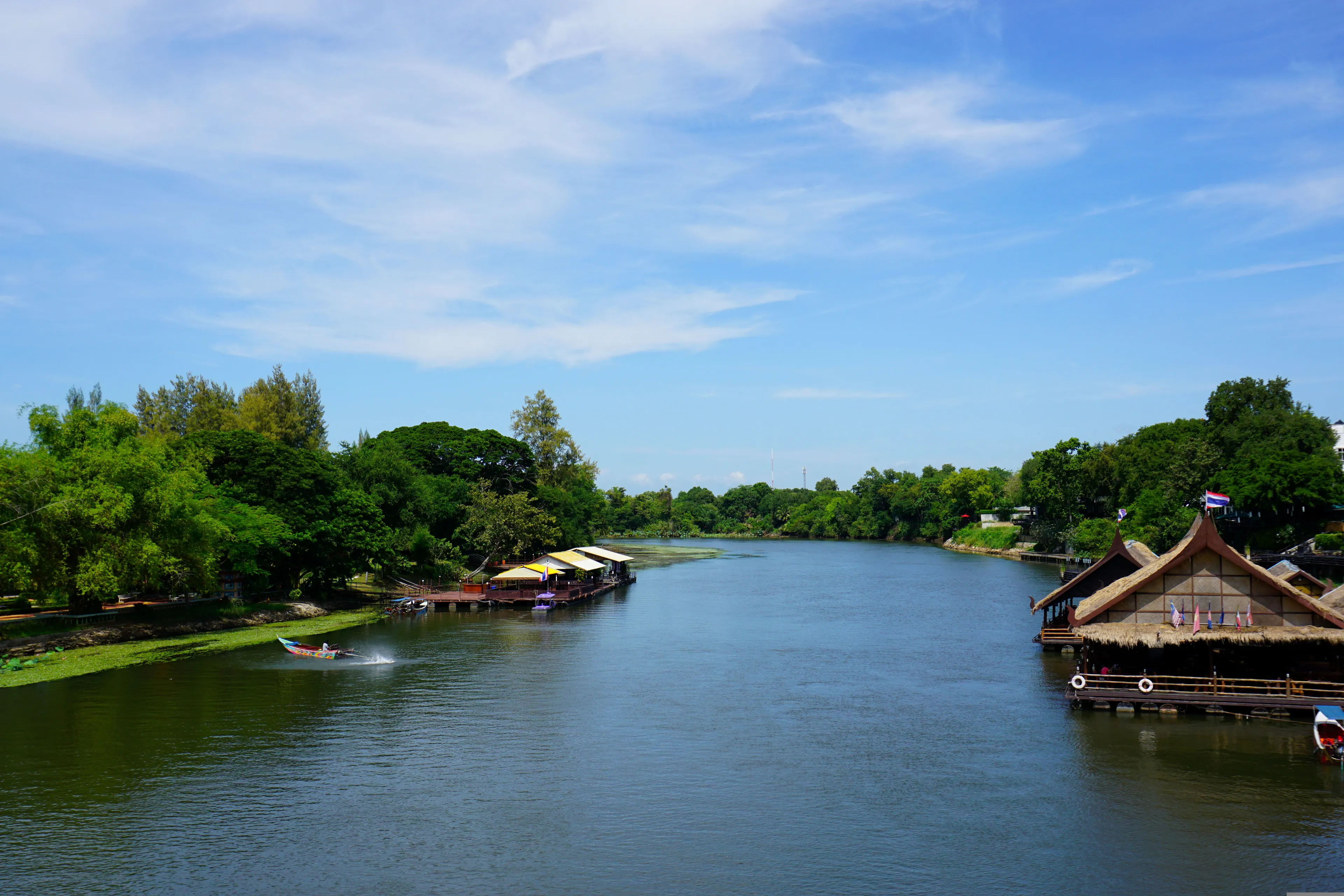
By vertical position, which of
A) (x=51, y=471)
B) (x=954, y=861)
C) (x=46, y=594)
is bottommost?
(x=954, y=861)

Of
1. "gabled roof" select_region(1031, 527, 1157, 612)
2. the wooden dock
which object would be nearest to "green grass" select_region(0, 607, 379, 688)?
the wooden dock

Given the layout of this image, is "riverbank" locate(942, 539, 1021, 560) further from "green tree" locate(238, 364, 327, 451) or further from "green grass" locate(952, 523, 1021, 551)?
"green tree" locate(238, 364, 327, 451)

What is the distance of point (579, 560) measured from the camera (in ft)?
265

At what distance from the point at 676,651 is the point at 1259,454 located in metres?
74.6

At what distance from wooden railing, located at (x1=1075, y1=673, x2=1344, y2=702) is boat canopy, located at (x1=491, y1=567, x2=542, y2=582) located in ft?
148

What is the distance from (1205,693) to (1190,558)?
4562 millimetres

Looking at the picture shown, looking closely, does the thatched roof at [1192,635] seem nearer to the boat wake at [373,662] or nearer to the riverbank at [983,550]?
the boat wake at [373,662]

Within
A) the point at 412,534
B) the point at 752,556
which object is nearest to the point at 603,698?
the point at 412,534

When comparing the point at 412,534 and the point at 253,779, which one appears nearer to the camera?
the point at 253,779

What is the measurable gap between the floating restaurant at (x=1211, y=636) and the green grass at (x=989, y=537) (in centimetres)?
10937

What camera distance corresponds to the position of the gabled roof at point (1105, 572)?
44.0 metres

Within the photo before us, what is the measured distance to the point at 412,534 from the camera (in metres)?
79.1

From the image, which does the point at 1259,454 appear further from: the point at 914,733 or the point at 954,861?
the point at 954,861

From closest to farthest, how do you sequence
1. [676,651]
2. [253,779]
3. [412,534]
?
[253,779] < [676,651] < [412,534]
